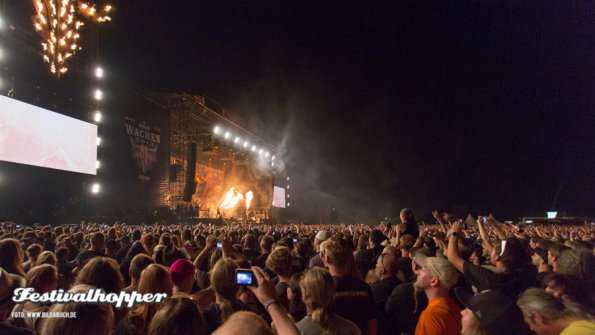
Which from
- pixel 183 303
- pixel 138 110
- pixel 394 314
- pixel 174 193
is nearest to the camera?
pixel 183 303

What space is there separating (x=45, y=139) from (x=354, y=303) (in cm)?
1747

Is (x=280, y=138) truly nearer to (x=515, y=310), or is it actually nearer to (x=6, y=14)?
(x=6, y=14)

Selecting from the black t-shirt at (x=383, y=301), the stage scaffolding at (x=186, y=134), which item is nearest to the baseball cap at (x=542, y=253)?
the black t-shirt at (x=383, y=301)

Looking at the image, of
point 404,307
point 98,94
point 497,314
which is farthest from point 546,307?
point 98,94

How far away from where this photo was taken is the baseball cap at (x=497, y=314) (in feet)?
7.86

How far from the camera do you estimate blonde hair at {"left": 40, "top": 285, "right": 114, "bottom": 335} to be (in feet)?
6.15

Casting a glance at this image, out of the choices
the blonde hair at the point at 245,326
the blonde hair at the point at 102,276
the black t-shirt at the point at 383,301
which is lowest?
the black t-shirt at the point at 383,301

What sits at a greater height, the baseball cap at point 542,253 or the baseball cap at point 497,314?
the baseball cap at point 542,253

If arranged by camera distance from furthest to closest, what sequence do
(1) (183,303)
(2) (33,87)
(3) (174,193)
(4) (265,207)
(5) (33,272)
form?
(4) (265,207)
(3) (174,193)
(2) (33,87)
(5) (33,272)
(1) (183,303)

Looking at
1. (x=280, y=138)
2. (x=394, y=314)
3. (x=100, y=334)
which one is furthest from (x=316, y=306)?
(x=280, y=138)

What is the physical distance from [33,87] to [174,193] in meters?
11.4

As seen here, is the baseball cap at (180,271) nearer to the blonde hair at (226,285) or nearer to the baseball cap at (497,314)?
the blonde hair at (226,285)

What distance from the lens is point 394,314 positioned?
3.69m

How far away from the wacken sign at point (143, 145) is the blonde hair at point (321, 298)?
22414mm
